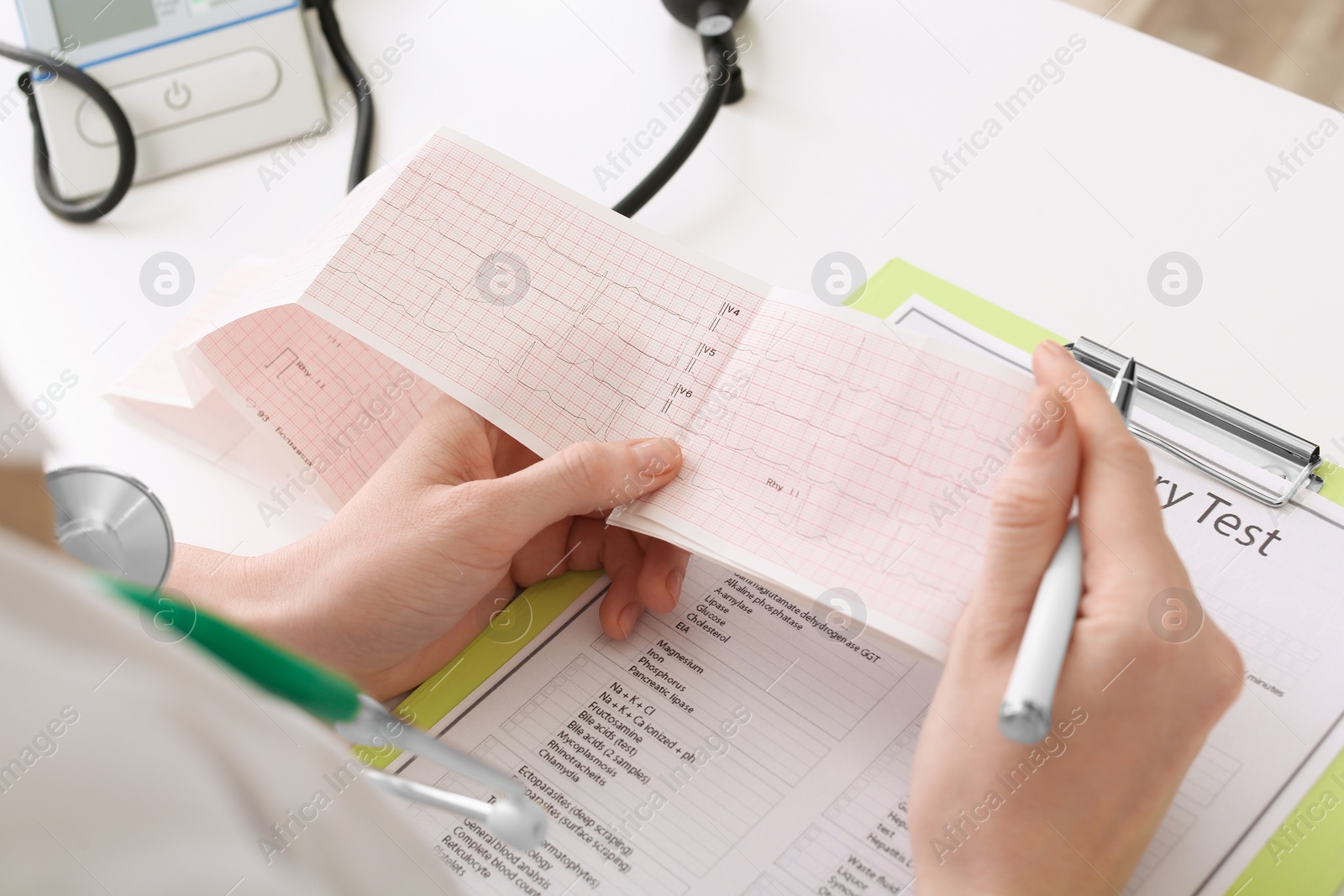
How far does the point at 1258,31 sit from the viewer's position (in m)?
1.49

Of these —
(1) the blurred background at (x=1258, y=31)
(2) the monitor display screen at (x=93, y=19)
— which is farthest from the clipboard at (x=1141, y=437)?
(1) the blurred background at (x=1258, y=31)

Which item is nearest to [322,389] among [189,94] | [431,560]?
[431,560]

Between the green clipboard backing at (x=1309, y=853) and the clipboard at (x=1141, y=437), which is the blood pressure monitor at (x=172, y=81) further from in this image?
the green clipboard backing at (x=1309, y=853)

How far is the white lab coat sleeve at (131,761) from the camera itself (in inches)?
9.6

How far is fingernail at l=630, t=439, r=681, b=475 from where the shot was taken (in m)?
0.55

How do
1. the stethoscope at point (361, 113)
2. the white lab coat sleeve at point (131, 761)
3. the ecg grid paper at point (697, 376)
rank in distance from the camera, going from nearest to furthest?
the white lab coat sleeve at point (131, 761) < the ecg grid paper at point (697, 376) < the stethoscope at point (361, 113)

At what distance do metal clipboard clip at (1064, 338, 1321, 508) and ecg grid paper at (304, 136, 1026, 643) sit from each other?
153mm

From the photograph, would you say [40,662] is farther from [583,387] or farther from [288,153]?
[288,153]

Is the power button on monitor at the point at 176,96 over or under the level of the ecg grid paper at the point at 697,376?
under

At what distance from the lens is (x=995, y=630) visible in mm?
454

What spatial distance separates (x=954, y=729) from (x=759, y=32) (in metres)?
0.67

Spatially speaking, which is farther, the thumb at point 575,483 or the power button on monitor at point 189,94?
the power button on monitor at point 189,94

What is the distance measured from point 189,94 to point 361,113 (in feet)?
0.50

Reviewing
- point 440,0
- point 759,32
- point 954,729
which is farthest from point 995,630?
point 440,0
